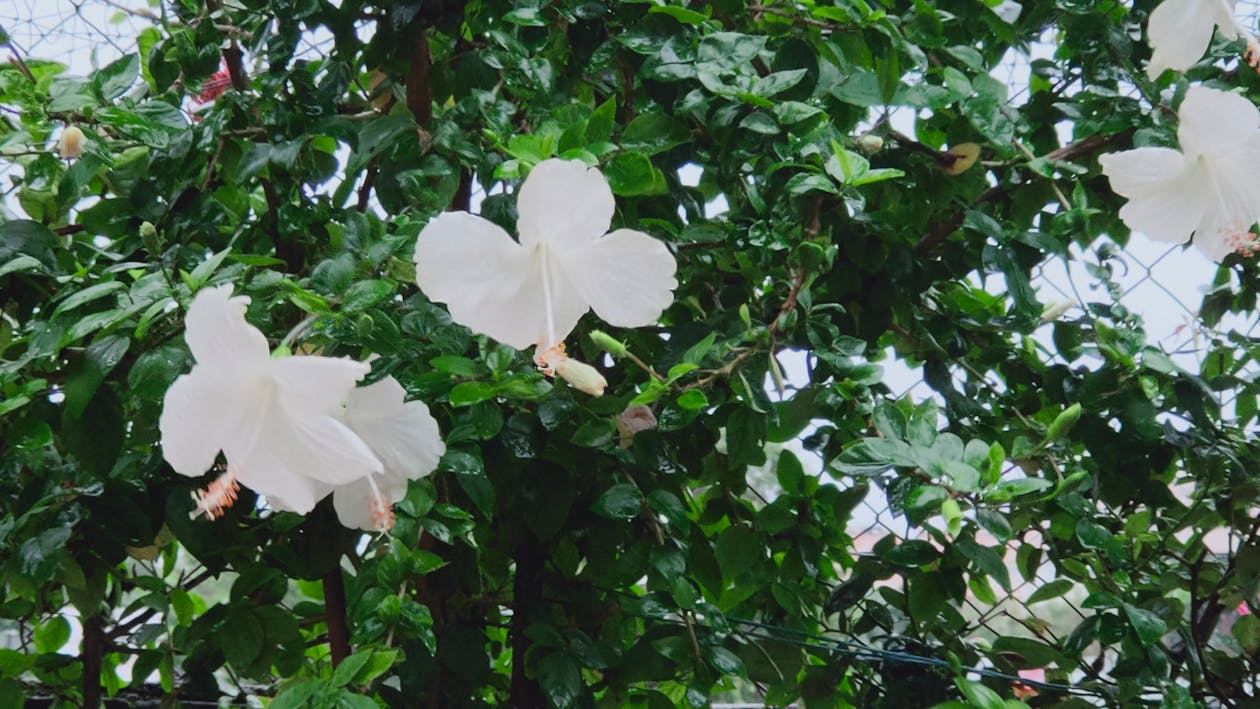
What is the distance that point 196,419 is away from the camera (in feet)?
2.37

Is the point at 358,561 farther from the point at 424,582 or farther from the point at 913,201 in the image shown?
the point at 913,201

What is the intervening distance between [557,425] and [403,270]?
19cm

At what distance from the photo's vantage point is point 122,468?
111cm

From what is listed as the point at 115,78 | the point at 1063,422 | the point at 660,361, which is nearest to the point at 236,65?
the point at 115,78

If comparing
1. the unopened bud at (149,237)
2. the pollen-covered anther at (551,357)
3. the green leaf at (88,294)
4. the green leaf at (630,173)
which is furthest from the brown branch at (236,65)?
the pollen-covered anther at (551,357)

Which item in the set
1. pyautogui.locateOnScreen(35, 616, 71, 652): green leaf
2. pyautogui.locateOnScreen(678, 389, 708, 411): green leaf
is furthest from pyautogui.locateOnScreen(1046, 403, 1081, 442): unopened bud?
pyautogui.locateOnScreen(35, 616, 71, 652): green leaf

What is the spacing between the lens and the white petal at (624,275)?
2.66ft

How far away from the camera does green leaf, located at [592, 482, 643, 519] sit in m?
1.04

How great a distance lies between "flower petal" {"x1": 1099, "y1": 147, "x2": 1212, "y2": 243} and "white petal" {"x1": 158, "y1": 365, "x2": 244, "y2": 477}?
68cm

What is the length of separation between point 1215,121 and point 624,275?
0.48 m

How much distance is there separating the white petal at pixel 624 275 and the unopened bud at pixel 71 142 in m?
0.53

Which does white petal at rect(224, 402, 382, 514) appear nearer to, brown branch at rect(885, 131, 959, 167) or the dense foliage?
the dense foliage

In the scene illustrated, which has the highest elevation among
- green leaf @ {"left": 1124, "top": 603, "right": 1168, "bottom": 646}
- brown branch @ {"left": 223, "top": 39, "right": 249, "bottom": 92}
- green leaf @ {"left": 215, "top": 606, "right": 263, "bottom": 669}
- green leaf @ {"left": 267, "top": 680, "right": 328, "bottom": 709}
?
brown branch @ {"left": 223, "top": 39, "right": 249, "bottom": 92}

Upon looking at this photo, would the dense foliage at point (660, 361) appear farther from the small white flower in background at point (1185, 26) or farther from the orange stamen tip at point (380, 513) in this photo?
the small white flower in background at point (1185, 26)
